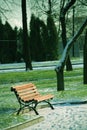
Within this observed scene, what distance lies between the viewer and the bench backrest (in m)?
12.8

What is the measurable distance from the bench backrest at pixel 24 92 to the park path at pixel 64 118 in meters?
0.63

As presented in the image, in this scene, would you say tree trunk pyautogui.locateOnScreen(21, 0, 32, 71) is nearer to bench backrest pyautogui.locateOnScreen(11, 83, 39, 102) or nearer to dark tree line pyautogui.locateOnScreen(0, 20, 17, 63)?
dark tree line pyautogui.locateOnScreen(0, 20, 17, 63)

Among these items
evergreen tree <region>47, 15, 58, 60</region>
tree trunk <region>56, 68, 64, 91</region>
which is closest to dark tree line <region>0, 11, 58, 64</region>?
evergreen tree <region>47, 15, 58, 60</region>

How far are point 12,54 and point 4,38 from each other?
255 centimetres

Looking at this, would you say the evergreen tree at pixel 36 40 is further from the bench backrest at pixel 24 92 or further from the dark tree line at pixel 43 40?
the bench backrest at pixel 24 92

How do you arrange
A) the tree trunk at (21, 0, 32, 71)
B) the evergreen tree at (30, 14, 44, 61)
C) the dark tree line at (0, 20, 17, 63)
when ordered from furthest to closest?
the evergreen tree at (30, 14, 44, 61)
the dark tree line at (0, 20, 17, 63)
the tree trunk at (21, 0, 32, 71)

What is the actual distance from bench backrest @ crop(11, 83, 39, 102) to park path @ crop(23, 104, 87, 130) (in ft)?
2.07

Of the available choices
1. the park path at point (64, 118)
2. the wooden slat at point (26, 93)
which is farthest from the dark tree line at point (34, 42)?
the wooden slat at point (26, 93)

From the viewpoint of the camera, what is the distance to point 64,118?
12.0m

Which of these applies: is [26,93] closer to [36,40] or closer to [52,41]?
[36,40]

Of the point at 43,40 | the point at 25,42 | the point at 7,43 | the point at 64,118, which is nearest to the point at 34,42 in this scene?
the point at 43,40

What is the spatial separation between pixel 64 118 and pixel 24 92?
1.78 metres

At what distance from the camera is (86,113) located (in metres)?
12.8

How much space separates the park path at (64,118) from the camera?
35.3ft
